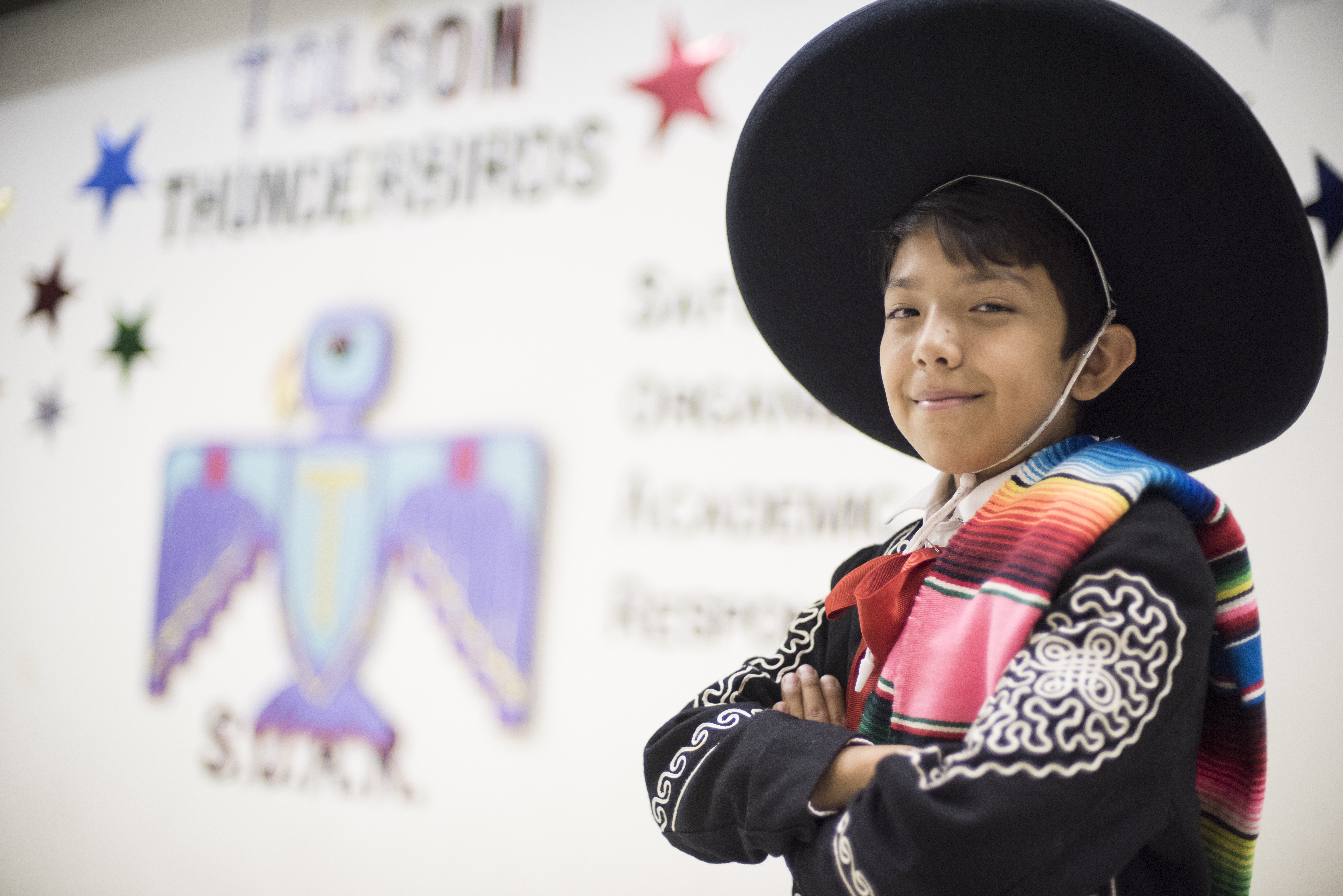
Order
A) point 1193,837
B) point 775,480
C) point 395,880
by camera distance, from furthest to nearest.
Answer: point 395,880
point 775,480
point 1193,837

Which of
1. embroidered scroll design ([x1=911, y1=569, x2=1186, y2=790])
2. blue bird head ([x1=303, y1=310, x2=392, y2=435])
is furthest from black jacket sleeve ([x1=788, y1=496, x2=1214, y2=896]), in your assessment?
blue bird head ([x1=303, y1=310, x2=392, y2=435])

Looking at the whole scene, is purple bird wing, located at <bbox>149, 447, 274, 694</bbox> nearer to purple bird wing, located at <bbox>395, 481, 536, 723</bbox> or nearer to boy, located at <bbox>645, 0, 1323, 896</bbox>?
purple bird wing, located at <bbox>395, 481, 536, 723</bbox>

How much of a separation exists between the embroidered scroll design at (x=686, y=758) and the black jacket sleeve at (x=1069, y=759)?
17cm

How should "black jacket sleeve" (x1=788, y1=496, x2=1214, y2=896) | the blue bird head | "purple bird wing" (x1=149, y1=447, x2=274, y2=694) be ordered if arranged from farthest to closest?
"purple bird wing" (x1=149, y1=447, x2=274, y2=694), the blue bird head, "black jacket sleeve" (x1=788, y1=496, x2=1214, y2=896)

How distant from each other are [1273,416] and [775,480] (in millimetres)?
1165

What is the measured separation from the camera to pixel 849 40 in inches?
33.6

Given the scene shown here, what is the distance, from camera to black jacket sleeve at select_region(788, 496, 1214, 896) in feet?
1.93

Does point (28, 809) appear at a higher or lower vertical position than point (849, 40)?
lower

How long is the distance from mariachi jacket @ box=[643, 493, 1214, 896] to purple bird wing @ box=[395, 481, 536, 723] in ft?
4.67

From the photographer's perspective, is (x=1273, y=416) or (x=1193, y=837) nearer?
(x=1193, y=837)

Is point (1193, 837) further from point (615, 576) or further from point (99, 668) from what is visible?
point (99, 668)

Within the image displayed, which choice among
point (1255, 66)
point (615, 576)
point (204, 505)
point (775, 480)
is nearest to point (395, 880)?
point (615, 576)

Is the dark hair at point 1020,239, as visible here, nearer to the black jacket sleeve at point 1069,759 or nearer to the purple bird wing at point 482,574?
the black jacket sleeve at point 1069,759

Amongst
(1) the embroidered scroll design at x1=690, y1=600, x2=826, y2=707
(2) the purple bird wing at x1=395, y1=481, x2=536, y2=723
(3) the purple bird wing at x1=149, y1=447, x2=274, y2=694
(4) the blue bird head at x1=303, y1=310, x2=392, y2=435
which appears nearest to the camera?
(1) the embroidered scroll design at x1=690, y1=600, x2=826, y2=707
